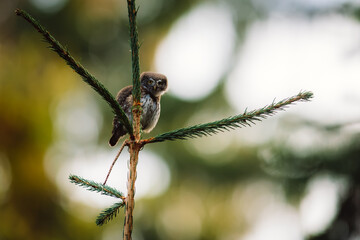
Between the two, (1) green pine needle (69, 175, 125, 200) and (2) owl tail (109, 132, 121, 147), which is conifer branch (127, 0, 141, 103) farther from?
(2) owl tail (109, 132, 121, 147)

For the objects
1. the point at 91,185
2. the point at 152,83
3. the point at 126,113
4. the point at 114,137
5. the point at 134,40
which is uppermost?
the point at 152,83

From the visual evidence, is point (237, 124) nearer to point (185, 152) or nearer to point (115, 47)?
point (185, 152)

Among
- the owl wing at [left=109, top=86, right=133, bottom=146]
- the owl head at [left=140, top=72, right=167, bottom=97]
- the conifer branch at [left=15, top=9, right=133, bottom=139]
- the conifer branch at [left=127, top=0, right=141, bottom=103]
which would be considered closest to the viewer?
the conifer branch at [left=15, top=9, right=133, bottom=139]

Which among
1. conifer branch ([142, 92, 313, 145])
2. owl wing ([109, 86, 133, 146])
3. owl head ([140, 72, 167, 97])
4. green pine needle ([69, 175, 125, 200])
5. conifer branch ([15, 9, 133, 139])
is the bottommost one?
green pine needle ([69, 175, 125, 200])

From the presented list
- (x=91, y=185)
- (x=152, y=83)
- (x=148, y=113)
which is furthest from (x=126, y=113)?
(x=91, y=185)

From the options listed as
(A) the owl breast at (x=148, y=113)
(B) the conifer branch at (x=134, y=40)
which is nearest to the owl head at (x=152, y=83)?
(A) the owl breast at (x=148, y=113)

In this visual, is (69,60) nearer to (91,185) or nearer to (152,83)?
(91,185)

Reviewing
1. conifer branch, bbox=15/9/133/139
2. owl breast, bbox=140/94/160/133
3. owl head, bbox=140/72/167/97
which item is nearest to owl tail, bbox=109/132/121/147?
owl breast, bbox=140/94/160/133
